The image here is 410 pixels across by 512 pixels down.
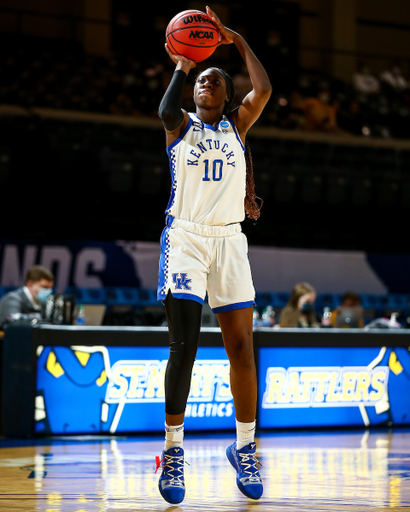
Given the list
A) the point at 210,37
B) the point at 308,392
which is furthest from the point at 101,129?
the point at 210,37

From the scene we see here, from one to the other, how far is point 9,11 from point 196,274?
Result: 12.2 metres

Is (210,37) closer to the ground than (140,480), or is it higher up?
higher up

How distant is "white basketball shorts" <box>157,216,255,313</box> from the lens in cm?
278

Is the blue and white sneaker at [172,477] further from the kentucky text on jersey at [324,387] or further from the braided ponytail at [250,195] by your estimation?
the kentucky text on jersey at [324,387]

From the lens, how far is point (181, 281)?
2771mm

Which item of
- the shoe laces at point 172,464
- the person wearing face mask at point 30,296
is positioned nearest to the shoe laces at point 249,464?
the shoe laces at point 172,464

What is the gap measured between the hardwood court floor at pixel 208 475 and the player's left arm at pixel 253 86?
57.3 inches

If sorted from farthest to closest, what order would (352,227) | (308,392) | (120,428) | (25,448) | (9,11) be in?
(9,11), (352,227), (308,392), (120,428), (25,448)

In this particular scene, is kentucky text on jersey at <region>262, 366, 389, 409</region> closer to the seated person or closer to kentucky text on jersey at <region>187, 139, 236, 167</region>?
the seated person

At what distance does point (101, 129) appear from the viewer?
36.6 ft

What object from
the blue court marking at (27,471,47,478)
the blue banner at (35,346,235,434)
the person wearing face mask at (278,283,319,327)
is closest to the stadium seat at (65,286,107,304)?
the person wearing face mask at (278,283,319,327)

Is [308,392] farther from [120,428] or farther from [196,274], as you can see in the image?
[196,274]

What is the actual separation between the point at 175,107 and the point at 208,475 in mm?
1642

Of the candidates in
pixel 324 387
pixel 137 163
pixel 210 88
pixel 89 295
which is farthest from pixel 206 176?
pixel 137 163
